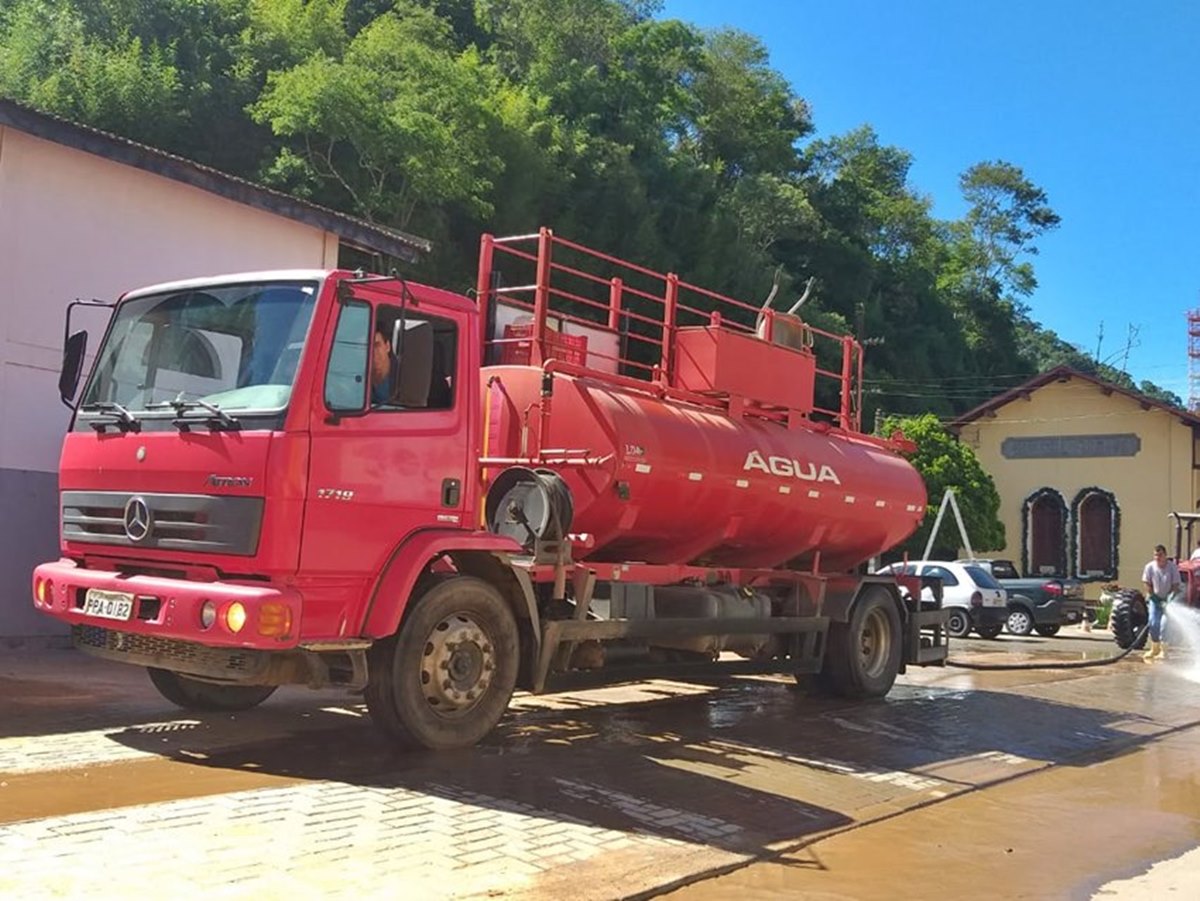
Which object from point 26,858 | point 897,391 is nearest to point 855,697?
point 26,858

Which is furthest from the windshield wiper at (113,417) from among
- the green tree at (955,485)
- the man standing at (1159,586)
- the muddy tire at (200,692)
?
the green tree at (955,485)

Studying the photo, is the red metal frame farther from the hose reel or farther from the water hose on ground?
the water hose on ground

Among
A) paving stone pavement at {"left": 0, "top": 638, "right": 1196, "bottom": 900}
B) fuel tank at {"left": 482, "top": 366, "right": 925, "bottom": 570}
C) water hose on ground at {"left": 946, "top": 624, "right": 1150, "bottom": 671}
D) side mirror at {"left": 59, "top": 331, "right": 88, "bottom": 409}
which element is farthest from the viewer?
water hose on ground at {"left": 946, "top": 624, "right": 1150, "bottom": 671}

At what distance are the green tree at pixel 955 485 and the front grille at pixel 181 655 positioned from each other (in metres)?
27.9

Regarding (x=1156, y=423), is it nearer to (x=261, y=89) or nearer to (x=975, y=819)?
(x=261, y=89)

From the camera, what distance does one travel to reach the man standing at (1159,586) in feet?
57.0

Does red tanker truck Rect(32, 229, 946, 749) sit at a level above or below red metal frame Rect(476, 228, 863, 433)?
below

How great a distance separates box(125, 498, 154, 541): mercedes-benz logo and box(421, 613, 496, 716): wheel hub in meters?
1.80

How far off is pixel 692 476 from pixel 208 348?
3.93 m

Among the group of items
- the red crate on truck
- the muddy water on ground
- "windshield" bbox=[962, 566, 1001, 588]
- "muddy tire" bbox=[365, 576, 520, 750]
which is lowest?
the muddy water on ground

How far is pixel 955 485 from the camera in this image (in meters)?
32.8

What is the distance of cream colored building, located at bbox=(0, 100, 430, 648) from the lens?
11.1 metres

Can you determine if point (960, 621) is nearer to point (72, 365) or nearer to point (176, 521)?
point (72, 365)

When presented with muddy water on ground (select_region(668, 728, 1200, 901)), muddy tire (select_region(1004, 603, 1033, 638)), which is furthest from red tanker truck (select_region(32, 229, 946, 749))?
muddy tire (select_region(1004, 603, 1033, 638))
